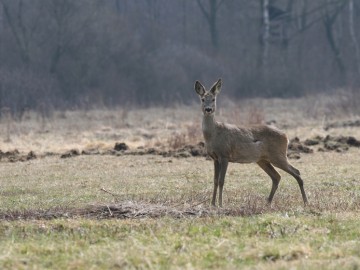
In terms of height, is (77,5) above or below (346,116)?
above

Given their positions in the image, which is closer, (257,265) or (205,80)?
(257,265)

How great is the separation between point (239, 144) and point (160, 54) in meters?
46.9

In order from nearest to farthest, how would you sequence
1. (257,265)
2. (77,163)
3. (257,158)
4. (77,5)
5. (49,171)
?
1. (257,265)
2. (257,158)
3. (49,171)
4. (77,163)
5. (77,5)

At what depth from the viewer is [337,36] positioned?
7088 centimetres

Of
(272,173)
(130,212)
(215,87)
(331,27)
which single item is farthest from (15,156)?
(331,27)

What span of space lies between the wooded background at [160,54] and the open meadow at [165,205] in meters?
22.1

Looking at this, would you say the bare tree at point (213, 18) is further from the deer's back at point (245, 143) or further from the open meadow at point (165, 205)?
the deer's back at point (245, 143)

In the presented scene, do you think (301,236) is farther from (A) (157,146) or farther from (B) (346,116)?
(B) (346,116)

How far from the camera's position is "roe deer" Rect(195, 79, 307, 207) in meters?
15.1

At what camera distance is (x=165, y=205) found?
13.5 metres

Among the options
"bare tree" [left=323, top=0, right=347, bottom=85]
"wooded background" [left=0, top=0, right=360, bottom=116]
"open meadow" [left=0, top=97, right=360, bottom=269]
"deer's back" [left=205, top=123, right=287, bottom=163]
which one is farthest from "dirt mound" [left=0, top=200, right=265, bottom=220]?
"bare tree" [left=323, top=0, right=347, bottom=85]

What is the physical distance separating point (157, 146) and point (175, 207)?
13609 millimetres

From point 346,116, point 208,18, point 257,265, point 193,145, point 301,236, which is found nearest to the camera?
point 257,265

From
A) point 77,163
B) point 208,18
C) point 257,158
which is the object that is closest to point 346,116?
point 77,163
